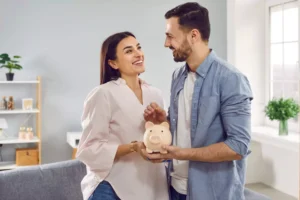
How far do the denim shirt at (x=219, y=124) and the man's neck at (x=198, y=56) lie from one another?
Result: 1.2 inches

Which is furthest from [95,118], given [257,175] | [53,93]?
[257,175]

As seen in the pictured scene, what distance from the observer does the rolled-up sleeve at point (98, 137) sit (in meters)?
1.60

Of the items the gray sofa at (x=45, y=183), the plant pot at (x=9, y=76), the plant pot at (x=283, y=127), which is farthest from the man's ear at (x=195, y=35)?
the plant pot at (x=9, y=76)

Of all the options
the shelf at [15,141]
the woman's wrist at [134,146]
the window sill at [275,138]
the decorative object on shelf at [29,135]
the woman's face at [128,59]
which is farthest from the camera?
the decorative object on shelf at [29,135]

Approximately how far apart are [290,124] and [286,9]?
106 centimetres

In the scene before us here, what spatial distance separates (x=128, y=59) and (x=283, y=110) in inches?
84.6

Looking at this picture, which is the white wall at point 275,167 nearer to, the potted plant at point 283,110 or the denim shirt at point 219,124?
the potted plant at point 283,110

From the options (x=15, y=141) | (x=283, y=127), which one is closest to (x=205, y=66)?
(x=283, y=127)

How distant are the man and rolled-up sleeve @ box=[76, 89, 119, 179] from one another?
0.76 ft

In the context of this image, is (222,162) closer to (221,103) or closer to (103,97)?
(221,103)

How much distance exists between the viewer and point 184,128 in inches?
→ 59.6

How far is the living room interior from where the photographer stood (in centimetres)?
376

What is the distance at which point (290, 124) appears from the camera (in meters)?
3.78

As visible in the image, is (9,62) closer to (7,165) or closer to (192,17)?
(7,165)
